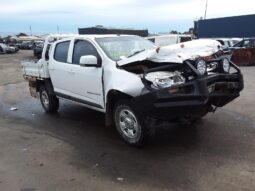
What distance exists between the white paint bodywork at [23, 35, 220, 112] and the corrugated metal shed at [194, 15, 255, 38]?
36043mm

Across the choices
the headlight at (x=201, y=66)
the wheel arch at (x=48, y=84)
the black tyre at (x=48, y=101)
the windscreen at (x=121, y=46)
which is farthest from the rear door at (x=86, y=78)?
the headlight at (x=201, y=66)

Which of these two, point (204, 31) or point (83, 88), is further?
point (204, 31)

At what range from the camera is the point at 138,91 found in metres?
5.45

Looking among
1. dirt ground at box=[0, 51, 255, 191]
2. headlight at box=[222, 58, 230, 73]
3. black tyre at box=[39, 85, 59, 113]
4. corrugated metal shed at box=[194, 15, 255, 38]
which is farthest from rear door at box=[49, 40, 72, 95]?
corrugated metal shed at box=[194, 15, 255, 38]

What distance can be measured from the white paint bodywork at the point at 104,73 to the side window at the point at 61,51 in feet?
0.29

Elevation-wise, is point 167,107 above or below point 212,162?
above

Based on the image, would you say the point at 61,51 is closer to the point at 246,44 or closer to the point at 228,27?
the point at 246,44

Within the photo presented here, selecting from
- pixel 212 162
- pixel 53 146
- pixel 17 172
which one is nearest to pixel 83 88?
pixel 53 146

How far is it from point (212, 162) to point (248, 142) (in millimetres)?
1106

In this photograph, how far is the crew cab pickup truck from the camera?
17.1 feet

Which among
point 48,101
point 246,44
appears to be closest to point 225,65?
point 48,101

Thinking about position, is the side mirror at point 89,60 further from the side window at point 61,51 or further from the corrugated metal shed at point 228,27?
the corrugated metal shed at point 228,27

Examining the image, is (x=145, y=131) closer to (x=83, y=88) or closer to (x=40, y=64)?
(x=83, y=88)

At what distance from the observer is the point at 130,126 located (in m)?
Result: 5.80
